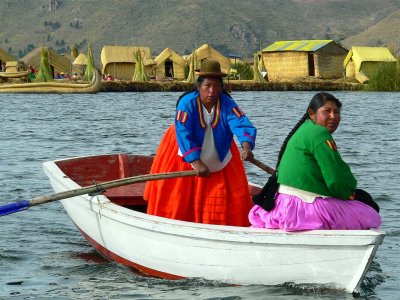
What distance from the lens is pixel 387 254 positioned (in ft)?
30.1

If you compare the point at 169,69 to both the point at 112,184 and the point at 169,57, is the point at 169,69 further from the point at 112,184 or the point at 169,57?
the point at 112,184

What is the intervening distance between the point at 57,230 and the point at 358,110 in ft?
89.1

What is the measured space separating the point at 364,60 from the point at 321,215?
169 ft

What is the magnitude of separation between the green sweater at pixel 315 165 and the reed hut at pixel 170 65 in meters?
56.6

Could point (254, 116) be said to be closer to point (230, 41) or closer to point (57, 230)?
point (57, 230)

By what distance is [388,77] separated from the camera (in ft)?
156

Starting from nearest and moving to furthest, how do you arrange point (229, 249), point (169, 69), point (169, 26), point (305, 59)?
point (229, 249) → point (305, 59) → point (169, 69) → point (169, 26)

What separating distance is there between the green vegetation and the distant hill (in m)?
92.4

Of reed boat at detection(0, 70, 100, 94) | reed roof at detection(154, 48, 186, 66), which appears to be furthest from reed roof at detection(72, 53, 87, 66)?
reed boat at detection(0, 70, 100, 94)

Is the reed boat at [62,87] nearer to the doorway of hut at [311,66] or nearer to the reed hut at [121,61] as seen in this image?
the reed hut at [121,61]

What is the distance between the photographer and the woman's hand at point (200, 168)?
7.56 metres

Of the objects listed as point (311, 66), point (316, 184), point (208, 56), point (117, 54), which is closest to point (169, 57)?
point (208, 56)

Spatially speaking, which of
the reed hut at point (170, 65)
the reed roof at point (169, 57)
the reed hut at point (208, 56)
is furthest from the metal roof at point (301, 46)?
the reed hut at point (170, 65)

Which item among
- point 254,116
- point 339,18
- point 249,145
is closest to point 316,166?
point 249,145
